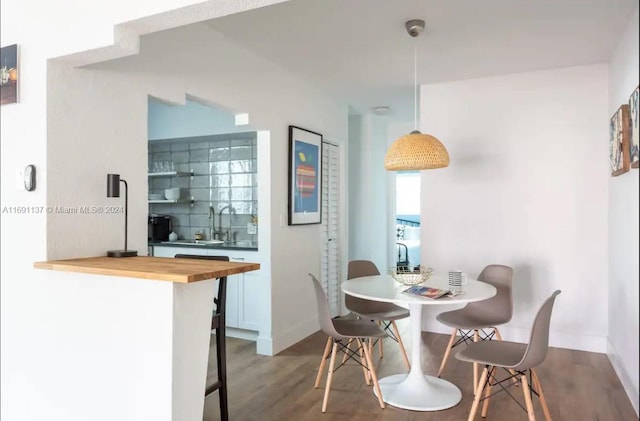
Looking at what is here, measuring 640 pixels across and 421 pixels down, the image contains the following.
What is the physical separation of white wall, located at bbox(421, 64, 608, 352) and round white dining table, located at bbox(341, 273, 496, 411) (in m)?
1.23

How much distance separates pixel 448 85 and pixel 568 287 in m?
2.16

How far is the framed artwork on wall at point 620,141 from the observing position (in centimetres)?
292

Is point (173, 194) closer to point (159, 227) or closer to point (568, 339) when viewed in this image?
point (159, 227)

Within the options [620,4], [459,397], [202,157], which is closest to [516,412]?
[459,397]

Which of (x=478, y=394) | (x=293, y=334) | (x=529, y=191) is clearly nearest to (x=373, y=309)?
(x=293, y=334)

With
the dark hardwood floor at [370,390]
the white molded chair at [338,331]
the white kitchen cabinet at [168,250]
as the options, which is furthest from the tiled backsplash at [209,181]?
the white molded chair at [338,331]

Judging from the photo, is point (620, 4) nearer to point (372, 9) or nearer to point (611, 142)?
point (611, 142)

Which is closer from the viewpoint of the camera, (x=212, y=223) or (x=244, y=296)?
(x=244, y=296)

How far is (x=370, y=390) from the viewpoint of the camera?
309 cm

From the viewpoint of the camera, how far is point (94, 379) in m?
2.14

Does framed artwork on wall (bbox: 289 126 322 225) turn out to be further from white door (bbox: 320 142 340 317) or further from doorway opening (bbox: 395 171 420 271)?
doorway opening (bbox: 395 171 420 271)

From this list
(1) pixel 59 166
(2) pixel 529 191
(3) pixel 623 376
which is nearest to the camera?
(1) pixel 59 166

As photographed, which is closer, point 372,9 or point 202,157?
point 372,9

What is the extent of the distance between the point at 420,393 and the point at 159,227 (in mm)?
3521
